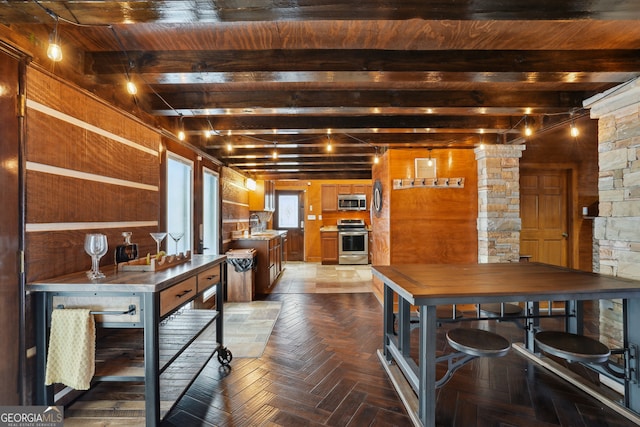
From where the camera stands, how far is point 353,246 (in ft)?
25.2

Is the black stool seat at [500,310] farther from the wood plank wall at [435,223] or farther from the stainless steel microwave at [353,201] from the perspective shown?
the stainless steel microwave at [353,201]

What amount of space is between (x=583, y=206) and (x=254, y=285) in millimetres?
5639

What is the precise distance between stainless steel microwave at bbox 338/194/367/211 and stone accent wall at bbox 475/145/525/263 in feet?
14.3

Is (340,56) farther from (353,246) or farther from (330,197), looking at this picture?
(330,197)

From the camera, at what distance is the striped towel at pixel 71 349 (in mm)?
1508

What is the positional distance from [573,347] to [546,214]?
3.78m

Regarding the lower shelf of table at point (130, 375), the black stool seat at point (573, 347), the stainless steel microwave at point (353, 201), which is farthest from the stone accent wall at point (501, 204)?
the stainless steel microwave at point (353, 201)

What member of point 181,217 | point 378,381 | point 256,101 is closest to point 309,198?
point 181,217

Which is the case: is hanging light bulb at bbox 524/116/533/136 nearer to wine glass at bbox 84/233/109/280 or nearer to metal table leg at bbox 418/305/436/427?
metal table leg at bbox 418/305/436/427

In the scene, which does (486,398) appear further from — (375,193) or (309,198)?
(309,198)

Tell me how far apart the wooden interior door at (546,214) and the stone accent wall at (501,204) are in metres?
1.31

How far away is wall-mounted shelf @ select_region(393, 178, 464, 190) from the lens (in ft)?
12.9

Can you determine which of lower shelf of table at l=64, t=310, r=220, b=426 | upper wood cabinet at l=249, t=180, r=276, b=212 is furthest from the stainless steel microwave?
lower shelf of table at l=64, t=310, r=220, b=426

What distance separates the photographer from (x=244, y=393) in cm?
217
